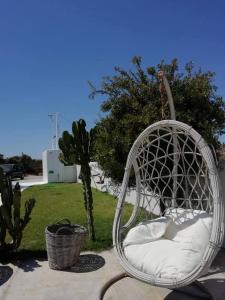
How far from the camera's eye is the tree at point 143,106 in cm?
477

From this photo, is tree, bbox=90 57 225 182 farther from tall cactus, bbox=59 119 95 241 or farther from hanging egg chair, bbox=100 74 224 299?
hanging egg chair, bbox=100 74 224 299

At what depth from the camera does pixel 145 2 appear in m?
5.85

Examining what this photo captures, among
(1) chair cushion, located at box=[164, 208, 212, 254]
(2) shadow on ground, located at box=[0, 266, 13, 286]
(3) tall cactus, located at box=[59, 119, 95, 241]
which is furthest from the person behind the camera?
(3) tall cactus, located at box=[59, 119, 95, 241]

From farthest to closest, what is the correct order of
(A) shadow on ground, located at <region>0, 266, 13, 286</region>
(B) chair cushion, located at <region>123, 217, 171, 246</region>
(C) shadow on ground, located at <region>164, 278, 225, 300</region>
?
(A) shadow on ground, located at <region>0, 266, 13, 286</region> → (B) chair cushion, located at <region>123, 217, 171, 246</region> → (C) shadow on ground, located at <region>164, 278, 225, 300</region>

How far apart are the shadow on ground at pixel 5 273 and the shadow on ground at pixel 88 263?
2.55 feet

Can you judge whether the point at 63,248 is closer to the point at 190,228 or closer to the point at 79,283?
the point at 79,283

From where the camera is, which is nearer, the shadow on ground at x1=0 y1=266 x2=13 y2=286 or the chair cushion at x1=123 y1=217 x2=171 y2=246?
the chair cushion at x1=123 y1=217 x2=171 y2=246

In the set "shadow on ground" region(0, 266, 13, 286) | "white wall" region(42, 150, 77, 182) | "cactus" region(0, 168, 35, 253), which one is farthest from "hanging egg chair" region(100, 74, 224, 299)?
"white wall" region(42, 150, 77, 182)

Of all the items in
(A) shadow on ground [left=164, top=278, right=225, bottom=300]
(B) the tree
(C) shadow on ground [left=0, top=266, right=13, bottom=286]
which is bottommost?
(A) shadow on ground [left=164, top=278, right=225, bottom=300]

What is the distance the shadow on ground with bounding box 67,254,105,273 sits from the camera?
425 cm

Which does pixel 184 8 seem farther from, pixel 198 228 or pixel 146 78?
pixel 198 228

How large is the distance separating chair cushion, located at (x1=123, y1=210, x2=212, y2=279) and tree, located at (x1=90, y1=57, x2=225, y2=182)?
145 centimetres

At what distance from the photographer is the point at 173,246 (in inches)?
130

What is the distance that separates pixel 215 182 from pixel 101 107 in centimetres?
301
